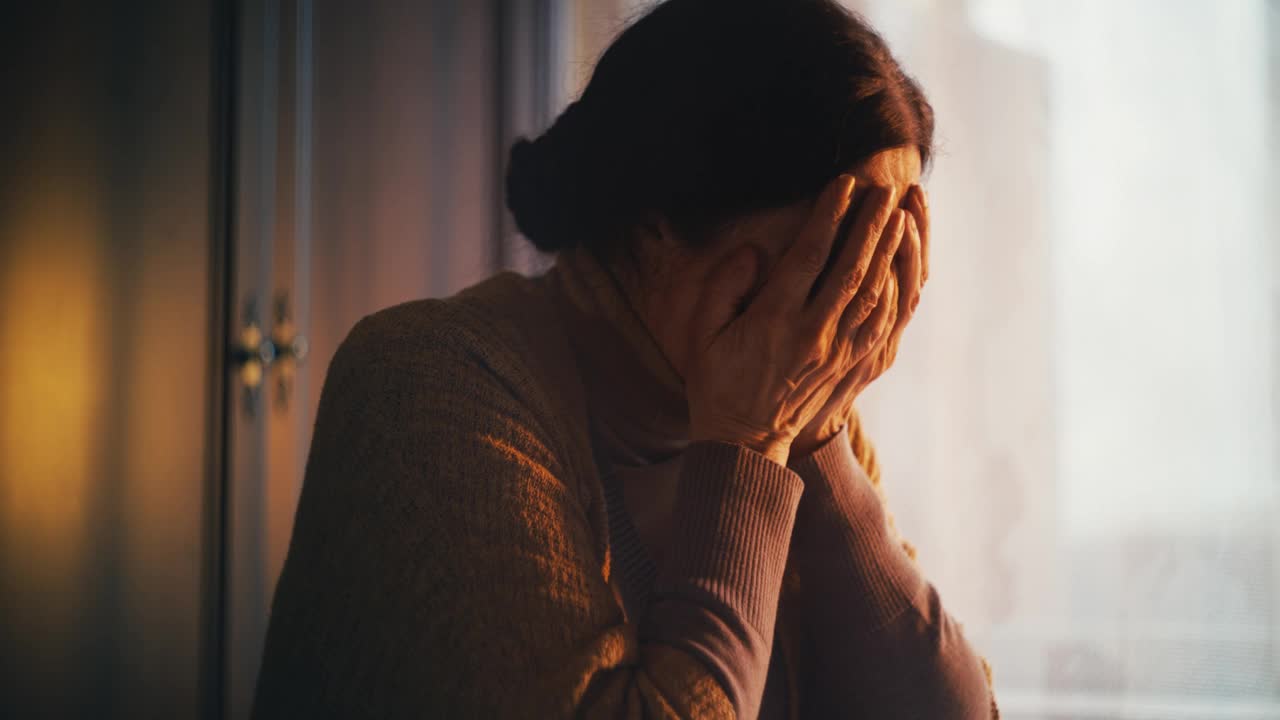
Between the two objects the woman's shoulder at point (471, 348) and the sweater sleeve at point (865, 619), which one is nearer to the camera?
the woman's shoulder at point (471, 348)

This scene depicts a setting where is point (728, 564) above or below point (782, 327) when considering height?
below

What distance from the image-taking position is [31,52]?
2.84 ft

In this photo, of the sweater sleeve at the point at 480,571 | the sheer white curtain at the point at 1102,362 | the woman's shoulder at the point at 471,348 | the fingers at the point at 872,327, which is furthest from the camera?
the sheer white curtain at the point at 1102,362

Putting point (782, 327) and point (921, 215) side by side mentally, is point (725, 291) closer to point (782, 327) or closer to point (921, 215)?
point (782, 327)

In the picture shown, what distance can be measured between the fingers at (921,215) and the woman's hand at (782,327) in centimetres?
4

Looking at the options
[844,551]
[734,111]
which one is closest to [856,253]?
[734,111]

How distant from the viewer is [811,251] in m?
0.71

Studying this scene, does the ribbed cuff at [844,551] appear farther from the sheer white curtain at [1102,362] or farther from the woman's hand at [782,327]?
the sheer white curtain at [1102,362]

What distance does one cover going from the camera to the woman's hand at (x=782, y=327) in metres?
0.70

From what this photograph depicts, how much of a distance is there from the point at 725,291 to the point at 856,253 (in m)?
0.11

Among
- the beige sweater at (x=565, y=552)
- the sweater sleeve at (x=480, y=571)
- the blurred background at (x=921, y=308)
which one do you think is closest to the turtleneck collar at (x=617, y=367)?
the beige sweater at (x=565, y=552)

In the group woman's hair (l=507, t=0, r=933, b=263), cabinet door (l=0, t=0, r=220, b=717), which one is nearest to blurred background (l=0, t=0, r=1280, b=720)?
cabinet door (l=0, t=0, r=220, b=717)

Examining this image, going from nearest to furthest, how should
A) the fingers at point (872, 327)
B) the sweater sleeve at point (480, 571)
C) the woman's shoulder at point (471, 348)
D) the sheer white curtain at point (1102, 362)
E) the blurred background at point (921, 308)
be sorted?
the sweater sleeve at point (480, 571) → the woman's shoulder at point (471, 348) → the fingers at point (872, 327) → the blurred background at point (921, 308) → the sheer white curtain at point (1102, 362)

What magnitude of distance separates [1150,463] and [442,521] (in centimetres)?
136
